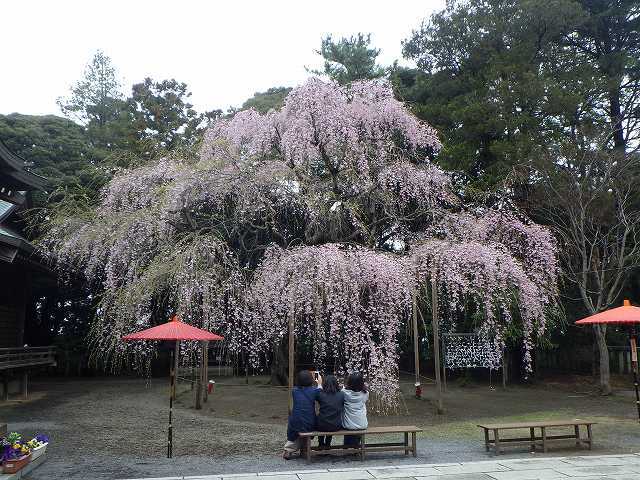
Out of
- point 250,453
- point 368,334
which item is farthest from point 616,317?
point 250,453

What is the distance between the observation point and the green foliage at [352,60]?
22.0 m

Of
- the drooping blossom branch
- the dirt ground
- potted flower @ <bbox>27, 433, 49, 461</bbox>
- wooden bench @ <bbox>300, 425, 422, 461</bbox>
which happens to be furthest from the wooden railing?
wooden bench @ <bbox>300, 425, 422, 461</bbox>

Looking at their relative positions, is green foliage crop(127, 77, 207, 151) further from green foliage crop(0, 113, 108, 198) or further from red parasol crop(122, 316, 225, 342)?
red parasol crop(122, 316, 225, 342)

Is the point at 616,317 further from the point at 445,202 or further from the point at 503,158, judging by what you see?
the point at 503,158

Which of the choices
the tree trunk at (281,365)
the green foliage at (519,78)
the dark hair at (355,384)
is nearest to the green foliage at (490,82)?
the green foliage at (519,78)

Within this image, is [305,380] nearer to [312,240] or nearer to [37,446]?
[37,446]

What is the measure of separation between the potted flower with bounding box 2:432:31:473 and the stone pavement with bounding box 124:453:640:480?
6.22 feet

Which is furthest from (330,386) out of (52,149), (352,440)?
(52,149)

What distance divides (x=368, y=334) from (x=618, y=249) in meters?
10.2

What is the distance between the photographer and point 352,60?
870 inches

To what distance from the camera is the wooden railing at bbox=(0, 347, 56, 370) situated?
514 inches

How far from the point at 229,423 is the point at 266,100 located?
18771 millimetres

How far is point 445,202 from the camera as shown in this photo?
15320mm

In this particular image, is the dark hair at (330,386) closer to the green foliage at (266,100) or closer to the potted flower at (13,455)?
the potted flower at (13,455)
